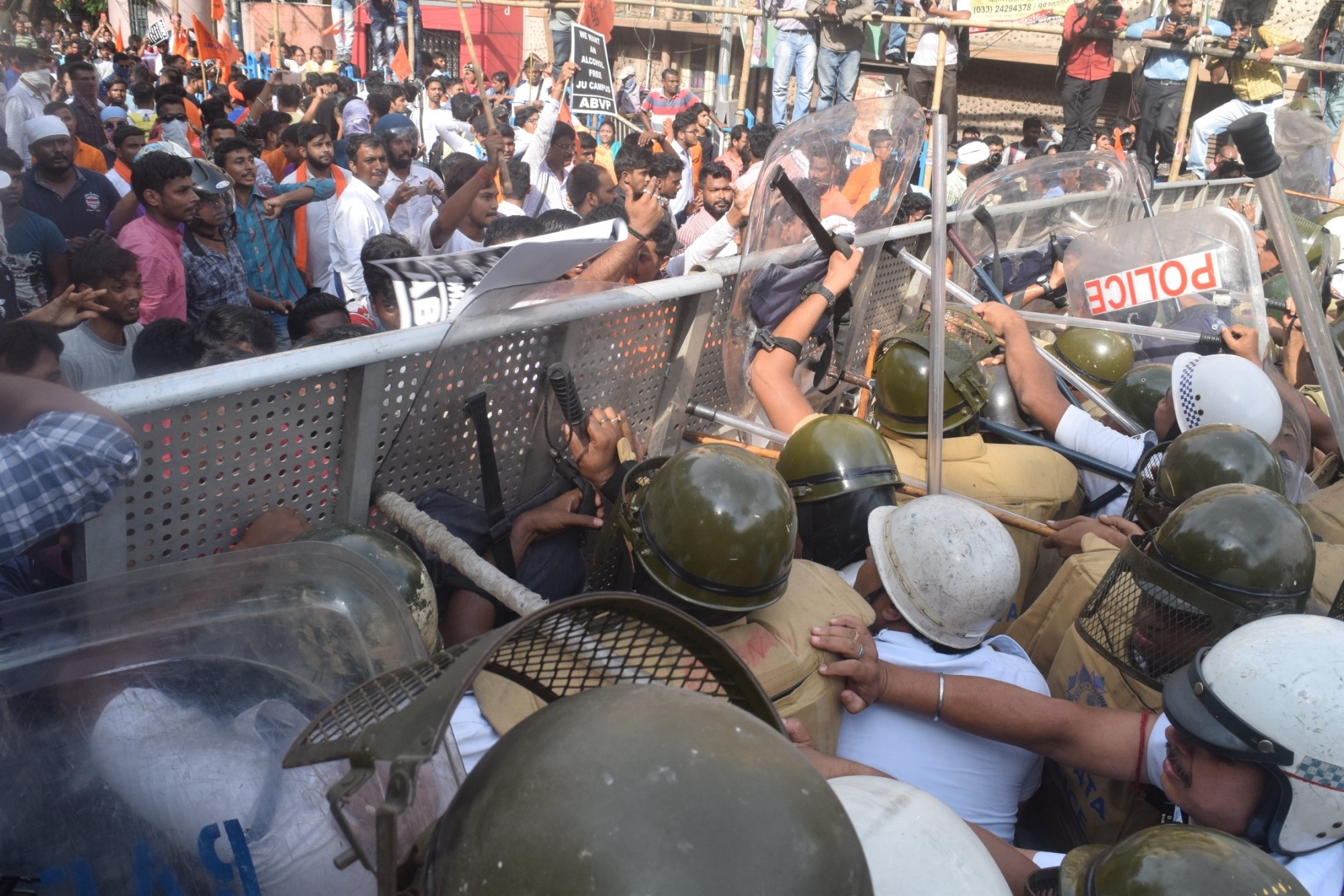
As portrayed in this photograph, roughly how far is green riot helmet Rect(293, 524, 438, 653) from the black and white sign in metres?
7.90

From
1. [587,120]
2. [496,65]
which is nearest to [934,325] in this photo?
[587,120]

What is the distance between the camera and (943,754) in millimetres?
2242

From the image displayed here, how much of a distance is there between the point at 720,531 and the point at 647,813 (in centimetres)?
116

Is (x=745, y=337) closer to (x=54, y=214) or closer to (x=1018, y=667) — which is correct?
(x=1018, y=667)

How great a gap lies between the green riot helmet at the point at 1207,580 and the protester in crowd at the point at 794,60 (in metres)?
11.9

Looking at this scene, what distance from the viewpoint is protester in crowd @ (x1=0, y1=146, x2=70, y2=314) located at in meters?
4.89

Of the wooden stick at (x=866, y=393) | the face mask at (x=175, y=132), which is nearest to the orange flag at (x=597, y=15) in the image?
the face mask at (x=175, y=132)

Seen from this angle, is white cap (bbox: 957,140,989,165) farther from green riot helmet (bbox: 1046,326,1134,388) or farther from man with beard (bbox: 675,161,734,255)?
green riot helmet (bbox: 1046,326,1134,388)

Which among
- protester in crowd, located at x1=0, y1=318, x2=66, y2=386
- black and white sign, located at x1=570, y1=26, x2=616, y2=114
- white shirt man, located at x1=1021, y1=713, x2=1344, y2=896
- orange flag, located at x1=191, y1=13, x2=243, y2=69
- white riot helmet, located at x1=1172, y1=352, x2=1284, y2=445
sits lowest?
white shirt man, located at x1=1021, y1=713, x2=1344, y2=896

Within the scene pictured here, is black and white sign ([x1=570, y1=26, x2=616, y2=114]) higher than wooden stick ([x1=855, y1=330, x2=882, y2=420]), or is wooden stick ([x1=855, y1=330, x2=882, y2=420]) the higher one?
black and white sign ([x1=570, y1=26, x2=616, y2=114])

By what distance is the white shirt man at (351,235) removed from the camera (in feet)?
19.1

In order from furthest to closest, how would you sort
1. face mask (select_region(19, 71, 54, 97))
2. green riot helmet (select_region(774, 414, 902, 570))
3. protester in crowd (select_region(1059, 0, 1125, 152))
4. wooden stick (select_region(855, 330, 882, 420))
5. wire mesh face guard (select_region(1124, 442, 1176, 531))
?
protester in crowd (select_region(1059, 0, 1125, 152)), face mask (select_region(19, 71, 54, 97)), wooden stick (select_region(855, 330, 882, 420)), wire mesh face guard (select_region(1124, 442, 1176, 531)), green riot helmet (select_region(774, 414, 902, 570))

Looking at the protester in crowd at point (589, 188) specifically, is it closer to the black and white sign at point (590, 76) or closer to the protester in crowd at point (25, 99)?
the black and white sign at point (590, 76)

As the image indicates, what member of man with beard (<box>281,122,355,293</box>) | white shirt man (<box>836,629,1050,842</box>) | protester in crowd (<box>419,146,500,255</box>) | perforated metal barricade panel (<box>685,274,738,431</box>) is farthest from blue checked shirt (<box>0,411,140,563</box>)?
man with beard (<box>281,122,355,293</box>)
